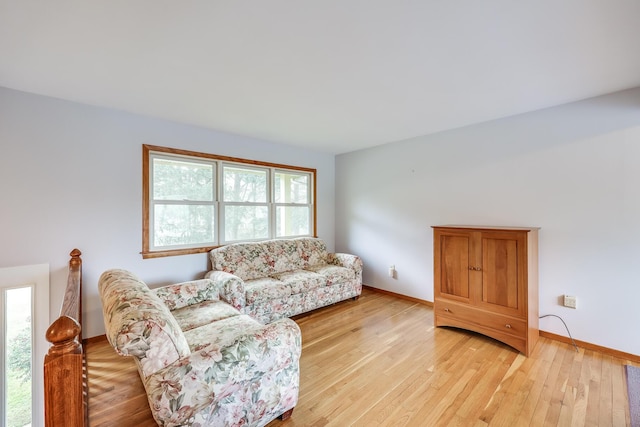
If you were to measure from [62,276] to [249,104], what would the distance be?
7.79 feet

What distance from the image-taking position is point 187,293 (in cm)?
256

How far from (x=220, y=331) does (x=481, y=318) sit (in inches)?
96.7

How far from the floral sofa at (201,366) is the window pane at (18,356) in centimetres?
130

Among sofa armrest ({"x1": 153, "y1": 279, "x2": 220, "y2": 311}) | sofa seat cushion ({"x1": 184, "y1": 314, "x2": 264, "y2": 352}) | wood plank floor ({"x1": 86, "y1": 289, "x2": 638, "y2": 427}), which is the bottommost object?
wood plank floor ({"x1": 86, "y1": 289, "x2": 638, "y2": 427})

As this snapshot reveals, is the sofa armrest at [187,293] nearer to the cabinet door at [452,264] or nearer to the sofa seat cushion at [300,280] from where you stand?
the sofa seat cushion at [300,280]

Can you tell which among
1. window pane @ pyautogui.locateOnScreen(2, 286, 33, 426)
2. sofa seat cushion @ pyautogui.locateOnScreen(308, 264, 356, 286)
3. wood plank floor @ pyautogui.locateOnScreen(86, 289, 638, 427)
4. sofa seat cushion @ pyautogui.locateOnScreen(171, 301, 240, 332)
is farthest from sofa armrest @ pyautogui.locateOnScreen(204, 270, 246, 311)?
window pane @ pyautogui.locateOnScreen(2, 286, 33, 426)

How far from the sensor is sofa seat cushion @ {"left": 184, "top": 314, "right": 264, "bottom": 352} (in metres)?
1.85

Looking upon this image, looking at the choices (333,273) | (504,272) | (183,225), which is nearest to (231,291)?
(183,225)

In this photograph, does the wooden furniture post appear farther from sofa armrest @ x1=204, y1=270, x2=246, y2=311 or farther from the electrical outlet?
the electrical outlet

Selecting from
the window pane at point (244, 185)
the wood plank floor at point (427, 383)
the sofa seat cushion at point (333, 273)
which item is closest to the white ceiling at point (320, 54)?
the window pane at point (244, 185)

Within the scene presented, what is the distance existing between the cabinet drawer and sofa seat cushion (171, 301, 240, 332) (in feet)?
7.11

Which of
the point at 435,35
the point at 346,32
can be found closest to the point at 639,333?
the point at 435,35

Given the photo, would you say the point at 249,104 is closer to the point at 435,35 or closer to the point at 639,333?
the point at 435,35

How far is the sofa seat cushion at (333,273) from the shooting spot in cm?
355
